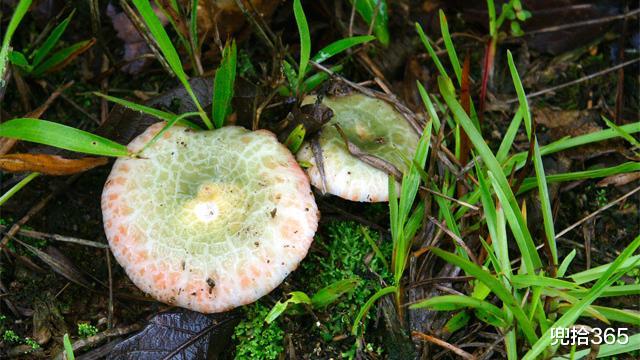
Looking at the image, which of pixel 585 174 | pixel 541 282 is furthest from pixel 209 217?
pixel 585 174

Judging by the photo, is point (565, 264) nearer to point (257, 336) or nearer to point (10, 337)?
point (257, 336)

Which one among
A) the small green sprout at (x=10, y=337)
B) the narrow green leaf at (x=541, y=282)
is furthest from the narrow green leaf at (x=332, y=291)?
the small green sprout at (x=10, y=337)

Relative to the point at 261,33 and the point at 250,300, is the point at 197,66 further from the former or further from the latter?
the point at 250,300

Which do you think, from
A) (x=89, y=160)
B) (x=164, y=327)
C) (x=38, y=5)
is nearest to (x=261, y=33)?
(x=89, y=160)

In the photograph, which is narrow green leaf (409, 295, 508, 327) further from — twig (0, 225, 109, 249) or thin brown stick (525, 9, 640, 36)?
thin brown stick (525, 9, 640, 36)

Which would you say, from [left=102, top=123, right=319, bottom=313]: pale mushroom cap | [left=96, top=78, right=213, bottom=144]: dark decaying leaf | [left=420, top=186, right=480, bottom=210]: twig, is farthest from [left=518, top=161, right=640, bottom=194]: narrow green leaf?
[left=96, top=78, right=213, bottom=144]: dark decaying leaf

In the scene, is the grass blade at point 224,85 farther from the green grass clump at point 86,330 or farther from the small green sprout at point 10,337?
the small green sprout at point 10,337

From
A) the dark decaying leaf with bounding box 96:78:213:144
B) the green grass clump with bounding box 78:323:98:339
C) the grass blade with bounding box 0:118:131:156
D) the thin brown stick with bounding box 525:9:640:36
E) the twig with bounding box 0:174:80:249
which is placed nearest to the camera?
the grass blade with bounding box 0:118:131:156
